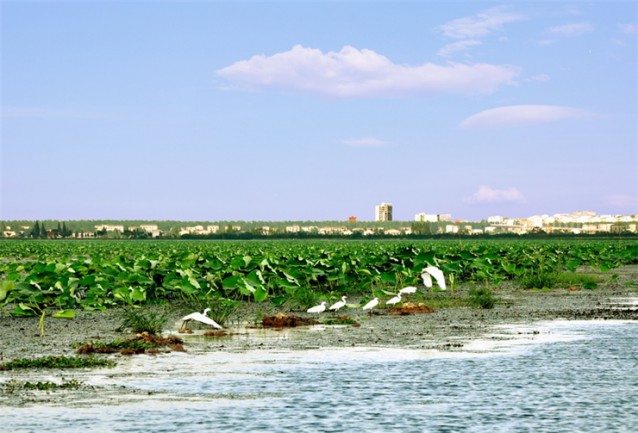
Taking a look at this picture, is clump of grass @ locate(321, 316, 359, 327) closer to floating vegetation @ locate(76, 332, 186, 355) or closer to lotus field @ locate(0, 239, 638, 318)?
lotus field @ locate(0, 239, 638, 318)

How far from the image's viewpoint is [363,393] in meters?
9.95

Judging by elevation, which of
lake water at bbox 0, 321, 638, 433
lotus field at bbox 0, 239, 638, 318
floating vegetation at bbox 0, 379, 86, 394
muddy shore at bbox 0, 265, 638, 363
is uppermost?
lotus field at bbox 0, 239, 638, 318

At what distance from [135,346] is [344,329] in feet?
14.8

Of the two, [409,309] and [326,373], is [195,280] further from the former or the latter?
[326,373]

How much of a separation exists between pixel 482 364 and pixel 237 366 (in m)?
3.26

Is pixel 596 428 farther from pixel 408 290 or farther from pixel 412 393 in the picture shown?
pixel 408 290

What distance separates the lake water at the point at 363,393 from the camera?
27.8ft

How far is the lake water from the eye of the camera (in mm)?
8469

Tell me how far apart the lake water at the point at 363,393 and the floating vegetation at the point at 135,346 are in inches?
16.2

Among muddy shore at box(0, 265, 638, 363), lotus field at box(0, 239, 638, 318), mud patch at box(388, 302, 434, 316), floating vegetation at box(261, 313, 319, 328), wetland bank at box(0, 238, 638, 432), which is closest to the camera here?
wetland bank at box(0, 238, 638, 432)

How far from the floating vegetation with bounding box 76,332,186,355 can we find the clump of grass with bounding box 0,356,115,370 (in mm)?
946

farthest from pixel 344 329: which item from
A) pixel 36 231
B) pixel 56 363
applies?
pixel 36 231

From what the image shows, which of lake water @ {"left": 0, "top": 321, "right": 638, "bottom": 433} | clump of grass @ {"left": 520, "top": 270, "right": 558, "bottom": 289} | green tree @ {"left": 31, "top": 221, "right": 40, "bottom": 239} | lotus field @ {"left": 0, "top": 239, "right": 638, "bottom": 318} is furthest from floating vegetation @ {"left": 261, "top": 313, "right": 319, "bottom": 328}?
green tree @ {"left": 31, "top": 221, "right": 40, "bottom": 239}

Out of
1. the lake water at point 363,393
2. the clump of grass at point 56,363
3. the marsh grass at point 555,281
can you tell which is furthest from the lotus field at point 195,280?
the lake water at point 363,393
